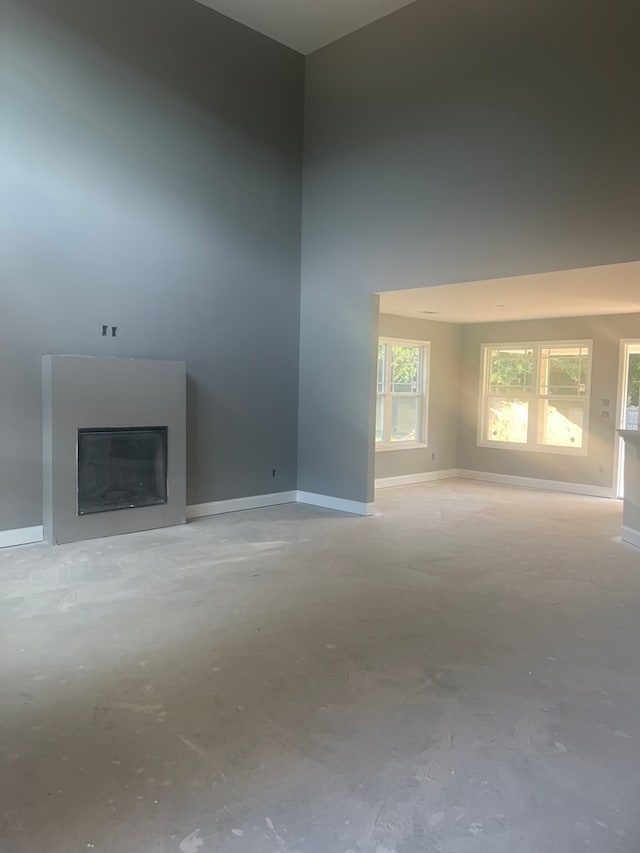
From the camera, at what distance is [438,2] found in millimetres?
5789

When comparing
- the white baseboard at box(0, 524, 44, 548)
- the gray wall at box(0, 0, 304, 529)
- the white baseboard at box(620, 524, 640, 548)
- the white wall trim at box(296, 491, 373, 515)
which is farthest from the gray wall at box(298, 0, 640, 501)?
the white baseboard at box(0, 524, 44, 548)

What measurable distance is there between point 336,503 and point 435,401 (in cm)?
300

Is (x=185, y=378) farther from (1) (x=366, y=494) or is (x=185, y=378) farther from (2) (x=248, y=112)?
(2) (x=248, y=112)

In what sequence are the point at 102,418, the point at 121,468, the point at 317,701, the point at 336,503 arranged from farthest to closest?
the point at 336,503 < the point at 121,468 < the point at 102,418 < the point at 317,701

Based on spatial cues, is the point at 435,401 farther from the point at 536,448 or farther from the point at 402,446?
the point at 536,448

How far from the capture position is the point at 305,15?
20.3ft

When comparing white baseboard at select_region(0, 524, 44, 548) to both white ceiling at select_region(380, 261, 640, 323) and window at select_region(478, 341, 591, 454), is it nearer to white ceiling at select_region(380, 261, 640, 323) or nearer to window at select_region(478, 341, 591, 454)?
white ceiling at select_region(380, 261, 640, 323)

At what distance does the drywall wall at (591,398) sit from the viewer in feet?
25.7

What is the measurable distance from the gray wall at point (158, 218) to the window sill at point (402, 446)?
166 cm

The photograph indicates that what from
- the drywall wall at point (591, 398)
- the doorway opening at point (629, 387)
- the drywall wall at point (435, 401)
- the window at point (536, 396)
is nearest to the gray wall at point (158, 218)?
the drywall wall at point (435, 401)

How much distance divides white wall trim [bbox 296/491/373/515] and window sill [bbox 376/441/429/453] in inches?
61.1

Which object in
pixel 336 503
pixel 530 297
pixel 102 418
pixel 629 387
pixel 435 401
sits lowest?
pixel 336 503

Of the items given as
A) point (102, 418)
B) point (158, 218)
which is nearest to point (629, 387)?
point (158, 218)

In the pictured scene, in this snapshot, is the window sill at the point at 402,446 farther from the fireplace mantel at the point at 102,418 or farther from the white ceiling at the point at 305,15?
the white ceiling at the point at 305,15
